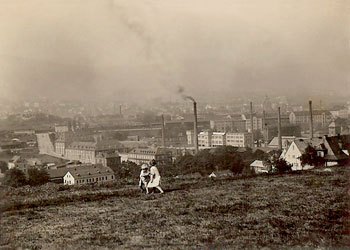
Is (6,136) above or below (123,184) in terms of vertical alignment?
above

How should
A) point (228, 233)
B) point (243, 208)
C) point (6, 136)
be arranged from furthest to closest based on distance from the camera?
point (6, 136) → point (243, 208) → point (228, 233)

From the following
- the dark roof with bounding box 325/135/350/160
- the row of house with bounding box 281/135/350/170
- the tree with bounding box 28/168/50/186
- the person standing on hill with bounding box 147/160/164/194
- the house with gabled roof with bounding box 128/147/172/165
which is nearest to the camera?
the person standing on hill with bounding box 147/160/164/194

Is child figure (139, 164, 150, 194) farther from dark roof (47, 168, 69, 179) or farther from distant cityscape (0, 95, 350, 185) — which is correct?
distant cityscape (0, 95, 350, 185)

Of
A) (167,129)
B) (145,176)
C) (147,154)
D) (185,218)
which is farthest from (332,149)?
(167,129)

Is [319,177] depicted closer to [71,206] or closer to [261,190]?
[261,190]

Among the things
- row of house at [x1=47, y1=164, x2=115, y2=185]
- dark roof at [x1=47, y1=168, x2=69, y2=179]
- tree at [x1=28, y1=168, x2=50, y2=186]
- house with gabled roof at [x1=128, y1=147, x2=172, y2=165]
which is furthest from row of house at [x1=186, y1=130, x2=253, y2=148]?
tree at [x1=28, y1=168, x2=50, y2=186]

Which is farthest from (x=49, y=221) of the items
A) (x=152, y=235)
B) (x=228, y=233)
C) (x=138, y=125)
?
(x=138, y=125)

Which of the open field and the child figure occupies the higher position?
the child figure
